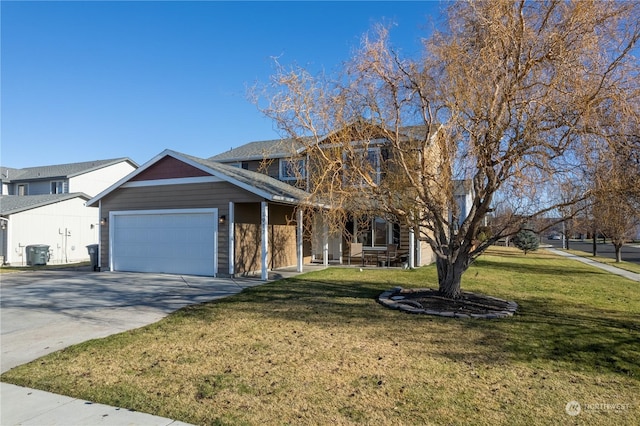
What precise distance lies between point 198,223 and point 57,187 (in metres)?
22.3

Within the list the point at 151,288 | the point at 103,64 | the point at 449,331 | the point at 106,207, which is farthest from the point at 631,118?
the point at 106,207

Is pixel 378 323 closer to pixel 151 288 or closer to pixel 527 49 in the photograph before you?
pixel 527 49

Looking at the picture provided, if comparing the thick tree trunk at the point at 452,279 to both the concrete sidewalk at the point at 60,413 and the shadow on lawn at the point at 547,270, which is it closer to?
the concrete sidewalk at the point at 60,413

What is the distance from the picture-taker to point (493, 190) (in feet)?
27.0

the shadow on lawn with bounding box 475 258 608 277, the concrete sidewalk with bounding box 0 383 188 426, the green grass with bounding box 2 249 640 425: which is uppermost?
the green grass with bounding box 2 249 640 425

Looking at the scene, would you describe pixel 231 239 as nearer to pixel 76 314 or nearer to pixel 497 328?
pixel 76 314

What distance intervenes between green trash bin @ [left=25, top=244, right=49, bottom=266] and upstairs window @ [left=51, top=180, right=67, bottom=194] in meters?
9.84

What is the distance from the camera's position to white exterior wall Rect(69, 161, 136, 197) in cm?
3059

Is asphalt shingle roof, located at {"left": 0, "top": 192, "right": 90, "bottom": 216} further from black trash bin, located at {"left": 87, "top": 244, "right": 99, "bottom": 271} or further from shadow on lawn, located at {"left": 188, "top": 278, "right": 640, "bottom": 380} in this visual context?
shadow on lawn, located at {"left": 188, "top": 278, "right": 640, "bottom": 380}

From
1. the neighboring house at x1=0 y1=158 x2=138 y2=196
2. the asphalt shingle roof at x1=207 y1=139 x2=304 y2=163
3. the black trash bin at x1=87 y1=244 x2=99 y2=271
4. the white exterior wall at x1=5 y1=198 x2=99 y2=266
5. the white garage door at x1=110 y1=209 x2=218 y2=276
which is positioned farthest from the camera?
the neighboring house at x1=0 y1=158 x2=138 y2=196

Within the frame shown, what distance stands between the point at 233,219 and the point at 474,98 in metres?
8.63

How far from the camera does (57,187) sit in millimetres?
30859

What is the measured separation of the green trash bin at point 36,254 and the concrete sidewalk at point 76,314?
22.7 ft

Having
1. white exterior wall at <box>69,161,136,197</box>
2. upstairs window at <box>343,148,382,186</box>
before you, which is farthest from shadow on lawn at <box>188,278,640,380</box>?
white exterior wall at <box>69,161,136,197</box>
